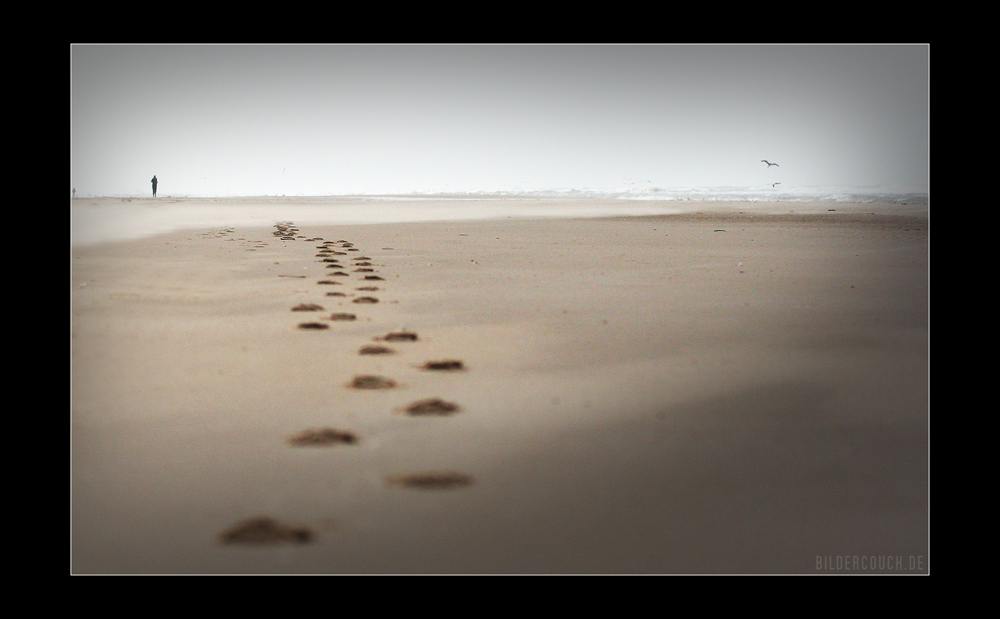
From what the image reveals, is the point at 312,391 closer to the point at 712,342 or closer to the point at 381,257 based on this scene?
the point at 712,342

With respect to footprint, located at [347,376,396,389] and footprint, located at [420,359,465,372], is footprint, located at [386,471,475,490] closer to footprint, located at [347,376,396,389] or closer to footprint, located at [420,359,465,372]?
footprint, located at [347,376,396,389]

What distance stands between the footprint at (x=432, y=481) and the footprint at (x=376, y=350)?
1.27m

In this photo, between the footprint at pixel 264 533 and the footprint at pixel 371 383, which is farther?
the footprint at pixel 371 383

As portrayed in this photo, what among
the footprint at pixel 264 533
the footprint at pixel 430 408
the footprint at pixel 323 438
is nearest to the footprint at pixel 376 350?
the footprint at pixel 430 408

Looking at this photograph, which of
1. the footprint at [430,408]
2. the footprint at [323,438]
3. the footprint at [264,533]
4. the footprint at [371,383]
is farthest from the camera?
the footprint at [371,383]

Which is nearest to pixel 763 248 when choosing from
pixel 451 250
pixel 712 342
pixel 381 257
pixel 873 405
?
pixel 451 250

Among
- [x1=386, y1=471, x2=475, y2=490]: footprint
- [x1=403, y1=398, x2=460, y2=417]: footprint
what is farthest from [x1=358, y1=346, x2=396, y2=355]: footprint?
[x1=386, y1=471, x2=475, y2=490]: footprint

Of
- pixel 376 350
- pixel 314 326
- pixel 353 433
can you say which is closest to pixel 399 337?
pixel 376 350

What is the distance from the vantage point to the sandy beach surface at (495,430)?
6.26ft

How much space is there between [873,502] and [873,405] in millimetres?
736

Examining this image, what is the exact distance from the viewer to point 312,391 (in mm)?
2836

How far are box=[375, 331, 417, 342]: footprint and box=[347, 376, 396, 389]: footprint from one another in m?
0.65

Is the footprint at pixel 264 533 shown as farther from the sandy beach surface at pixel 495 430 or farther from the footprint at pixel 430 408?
the footprint at pixel 430 408

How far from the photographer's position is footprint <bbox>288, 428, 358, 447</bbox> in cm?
235
